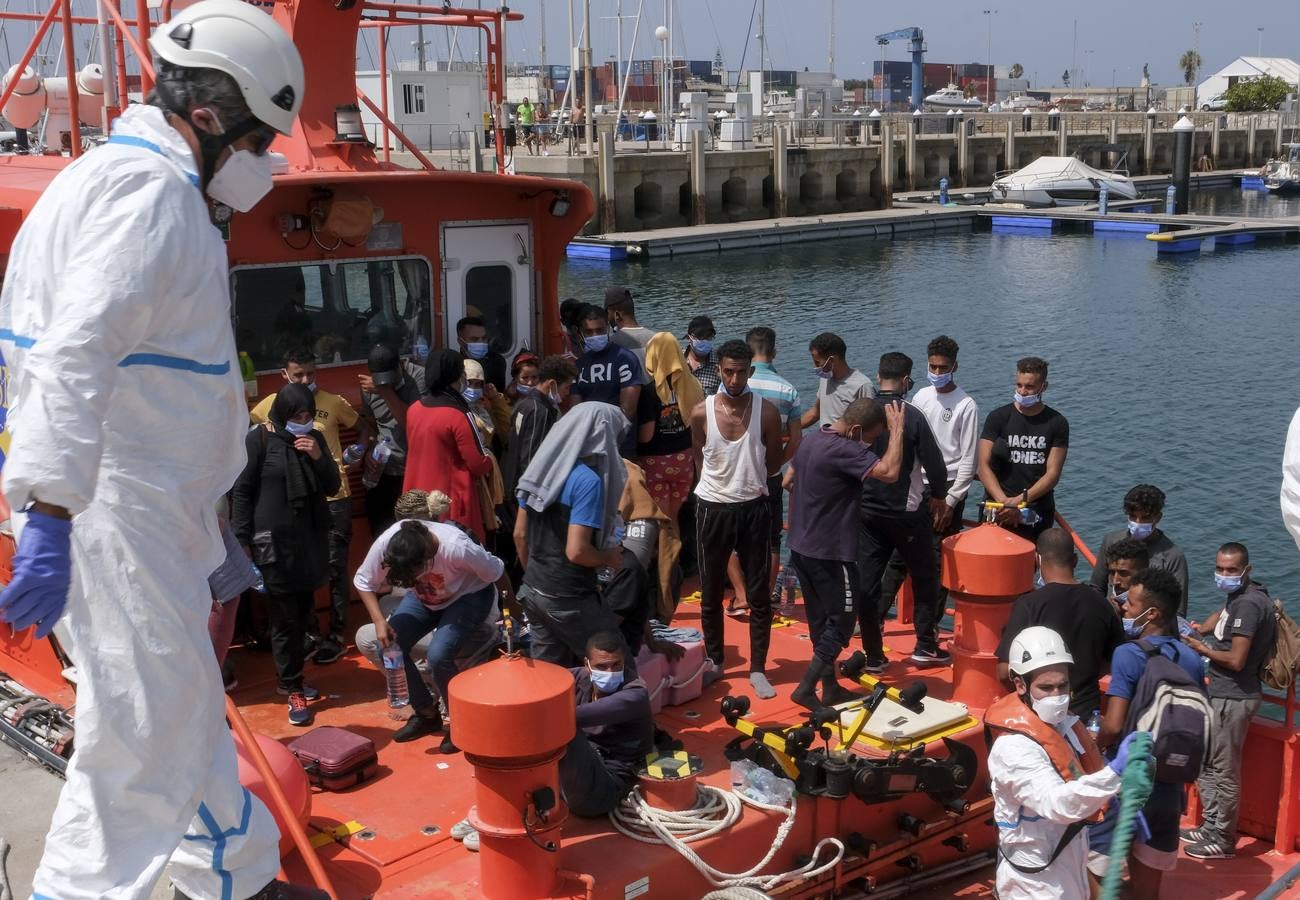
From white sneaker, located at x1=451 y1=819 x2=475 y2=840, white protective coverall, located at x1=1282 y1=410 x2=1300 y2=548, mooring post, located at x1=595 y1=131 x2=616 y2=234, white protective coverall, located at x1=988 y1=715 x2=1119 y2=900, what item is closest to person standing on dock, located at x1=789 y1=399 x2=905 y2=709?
white protective coverall, located at x1=988 y1=715 x2=1119 y2=900

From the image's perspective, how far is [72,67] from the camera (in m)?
6.24

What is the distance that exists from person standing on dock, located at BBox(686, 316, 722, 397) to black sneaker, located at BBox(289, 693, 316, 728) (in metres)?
3.53

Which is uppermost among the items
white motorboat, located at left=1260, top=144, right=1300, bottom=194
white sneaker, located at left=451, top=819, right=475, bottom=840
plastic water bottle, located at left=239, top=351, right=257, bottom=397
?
white motorboat, located at left=1260, top=144, right=1300, bottom=194

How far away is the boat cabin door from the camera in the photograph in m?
7.55

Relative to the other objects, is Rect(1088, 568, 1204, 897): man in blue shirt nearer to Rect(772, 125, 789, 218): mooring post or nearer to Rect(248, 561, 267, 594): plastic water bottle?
Rect(248, 561, 267, 594): plastic water bottle

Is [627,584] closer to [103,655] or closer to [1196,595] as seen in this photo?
[103,655]

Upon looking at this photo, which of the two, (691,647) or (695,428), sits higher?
(695,428)

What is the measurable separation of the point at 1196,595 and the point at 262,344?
33.5ft

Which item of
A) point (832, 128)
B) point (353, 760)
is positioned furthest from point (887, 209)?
point (353, 760)

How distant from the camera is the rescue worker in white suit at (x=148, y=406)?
261cm

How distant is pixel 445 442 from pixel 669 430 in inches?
69.3

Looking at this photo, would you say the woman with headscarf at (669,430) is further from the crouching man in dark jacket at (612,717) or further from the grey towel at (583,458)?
the crouching man in dark jacket at (612,717)

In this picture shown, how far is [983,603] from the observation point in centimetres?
635

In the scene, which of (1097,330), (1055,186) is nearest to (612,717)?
(1097,330)
